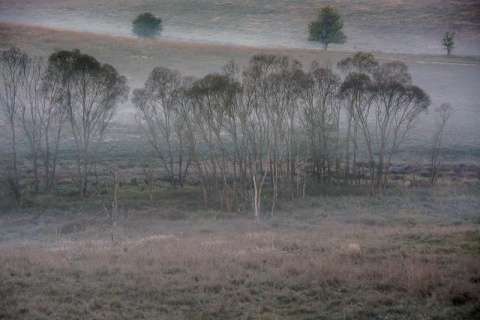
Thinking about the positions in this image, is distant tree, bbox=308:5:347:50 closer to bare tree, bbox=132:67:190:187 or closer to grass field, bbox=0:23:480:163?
grass field, bbox=0:23:480:163

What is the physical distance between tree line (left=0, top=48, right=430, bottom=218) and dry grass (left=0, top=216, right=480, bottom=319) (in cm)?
1734

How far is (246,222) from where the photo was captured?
82.5 feet

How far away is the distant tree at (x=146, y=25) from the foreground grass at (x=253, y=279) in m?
37.4

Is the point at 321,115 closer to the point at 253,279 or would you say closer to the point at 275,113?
the point at 275,113

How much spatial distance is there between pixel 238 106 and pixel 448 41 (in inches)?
784

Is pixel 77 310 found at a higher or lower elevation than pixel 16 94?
lower

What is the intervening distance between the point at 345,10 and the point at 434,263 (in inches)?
1574

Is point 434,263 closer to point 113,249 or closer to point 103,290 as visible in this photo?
point 103,290

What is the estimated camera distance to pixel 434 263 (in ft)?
35.7

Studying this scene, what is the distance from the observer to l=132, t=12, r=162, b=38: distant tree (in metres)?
49.2

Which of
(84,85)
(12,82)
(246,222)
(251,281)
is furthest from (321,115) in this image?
(251,281)

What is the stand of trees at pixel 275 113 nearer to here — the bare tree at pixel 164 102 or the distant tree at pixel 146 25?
the bare tree at pixel 164 102

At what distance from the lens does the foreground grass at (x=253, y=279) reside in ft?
28.4

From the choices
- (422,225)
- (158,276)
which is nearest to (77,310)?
(158,276)
